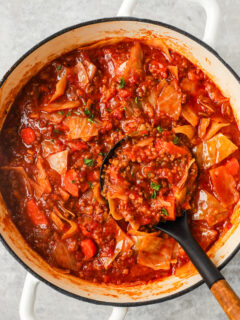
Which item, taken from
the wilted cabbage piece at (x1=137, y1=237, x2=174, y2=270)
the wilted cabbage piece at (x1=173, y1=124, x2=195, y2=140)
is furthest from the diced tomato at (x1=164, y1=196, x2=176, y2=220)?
the wilted cabbage piece at (x1=173, y1=124, x2=195, y2=140)

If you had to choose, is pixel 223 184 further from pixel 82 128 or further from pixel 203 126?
pixel 82 128

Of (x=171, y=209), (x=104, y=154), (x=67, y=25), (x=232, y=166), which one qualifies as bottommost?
(x=171, y=209)

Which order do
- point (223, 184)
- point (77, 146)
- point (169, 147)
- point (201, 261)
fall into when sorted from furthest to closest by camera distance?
1. point (223, 184)
2. point (77, 146)
3. point (169, 147)
4. point (201, 261)

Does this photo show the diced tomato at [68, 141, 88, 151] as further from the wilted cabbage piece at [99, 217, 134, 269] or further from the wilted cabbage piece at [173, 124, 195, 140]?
the wilted cabbage piece at [173, 124, 195, 140]

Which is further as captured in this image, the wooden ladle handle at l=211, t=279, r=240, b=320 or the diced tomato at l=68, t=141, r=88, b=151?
the diced tomato at l=68, t=141, r=88, b=151

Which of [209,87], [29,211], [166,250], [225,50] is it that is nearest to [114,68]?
[209,87]

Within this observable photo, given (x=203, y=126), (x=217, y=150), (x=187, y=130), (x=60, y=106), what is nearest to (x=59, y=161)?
(x=60, y=106)

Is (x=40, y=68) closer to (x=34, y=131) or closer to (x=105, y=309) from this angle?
(x=34, y=131)
